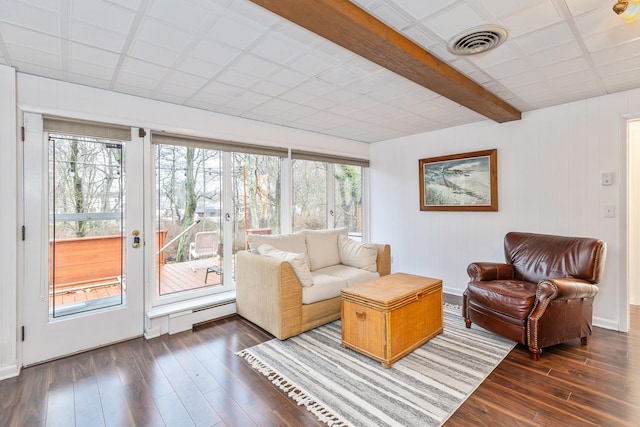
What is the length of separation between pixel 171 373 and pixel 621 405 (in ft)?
9.67

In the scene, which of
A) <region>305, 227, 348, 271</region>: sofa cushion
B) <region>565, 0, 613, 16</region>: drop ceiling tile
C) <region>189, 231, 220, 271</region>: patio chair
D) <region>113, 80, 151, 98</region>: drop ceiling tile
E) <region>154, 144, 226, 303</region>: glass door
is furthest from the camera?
<region>305, 227, 348, 271</region>: sofa cushion

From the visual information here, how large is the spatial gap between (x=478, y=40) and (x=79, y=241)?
348 centimetres

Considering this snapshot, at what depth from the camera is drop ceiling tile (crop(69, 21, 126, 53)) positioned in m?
1.83

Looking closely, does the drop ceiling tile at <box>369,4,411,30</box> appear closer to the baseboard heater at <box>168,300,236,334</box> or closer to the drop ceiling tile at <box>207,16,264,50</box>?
the drop ceiling tile at <box>207,16,264,50</box>

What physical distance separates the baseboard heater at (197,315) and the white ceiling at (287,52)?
2.11 meters

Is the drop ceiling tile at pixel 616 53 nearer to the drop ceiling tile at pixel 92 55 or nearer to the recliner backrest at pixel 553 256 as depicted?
the recliner backrest at pixel 553 256

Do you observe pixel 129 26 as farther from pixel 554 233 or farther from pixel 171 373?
pixel 554 233

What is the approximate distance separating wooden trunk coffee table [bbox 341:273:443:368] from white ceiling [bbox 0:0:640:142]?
1.76m

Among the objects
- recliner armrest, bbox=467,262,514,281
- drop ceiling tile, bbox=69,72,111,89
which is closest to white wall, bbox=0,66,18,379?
drop ceiling tile, bbox=69,72,111,89

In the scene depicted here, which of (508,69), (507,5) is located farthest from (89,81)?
(508,69)

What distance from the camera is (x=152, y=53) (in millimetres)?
2131

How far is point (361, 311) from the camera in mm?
2482

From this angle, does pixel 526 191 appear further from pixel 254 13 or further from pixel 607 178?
pixel 254 13

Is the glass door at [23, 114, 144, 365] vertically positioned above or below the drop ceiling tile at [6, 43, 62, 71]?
below
